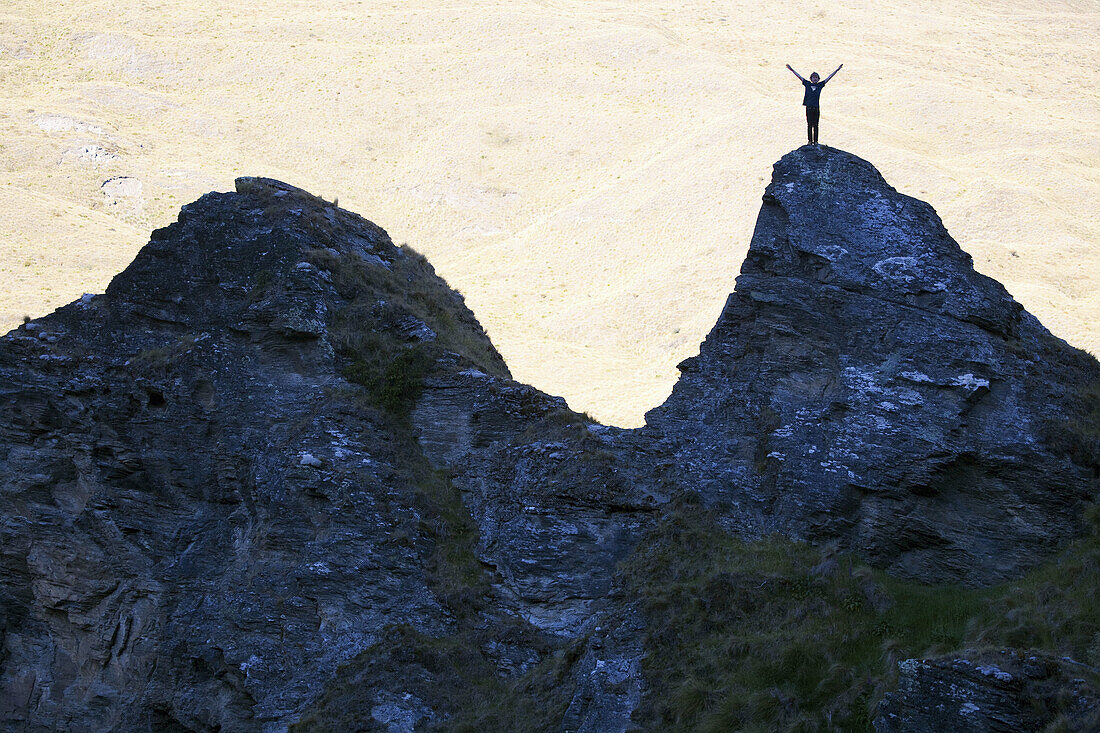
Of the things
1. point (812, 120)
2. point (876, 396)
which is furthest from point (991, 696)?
point (812, 120)

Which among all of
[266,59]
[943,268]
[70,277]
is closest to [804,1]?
[266,59]

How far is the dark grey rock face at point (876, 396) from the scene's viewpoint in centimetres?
1741

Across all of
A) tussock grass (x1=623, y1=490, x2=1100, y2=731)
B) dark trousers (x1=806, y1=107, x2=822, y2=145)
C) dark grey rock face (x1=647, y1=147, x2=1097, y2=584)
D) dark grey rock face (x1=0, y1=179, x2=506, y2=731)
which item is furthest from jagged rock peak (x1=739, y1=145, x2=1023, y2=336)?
dark grey rock face (x1=0, y1=179, x2=506, y2=731)

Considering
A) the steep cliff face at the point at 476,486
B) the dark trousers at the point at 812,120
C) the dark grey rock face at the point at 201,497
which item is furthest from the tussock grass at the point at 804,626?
the dark trousers at the point at 812,120

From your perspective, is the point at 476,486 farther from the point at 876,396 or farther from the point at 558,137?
the point at 558,137

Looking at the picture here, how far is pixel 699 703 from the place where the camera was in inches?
601

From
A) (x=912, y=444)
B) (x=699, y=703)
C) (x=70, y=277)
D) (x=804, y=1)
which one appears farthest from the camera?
(x=804, y=1)

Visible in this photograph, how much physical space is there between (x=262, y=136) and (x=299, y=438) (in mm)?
58965

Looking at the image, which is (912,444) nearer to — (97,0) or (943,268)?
(943,268)

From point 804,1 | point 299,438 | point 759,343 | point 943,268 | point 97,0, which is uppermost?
point 804,1

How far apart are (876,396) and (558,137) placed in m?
60.2

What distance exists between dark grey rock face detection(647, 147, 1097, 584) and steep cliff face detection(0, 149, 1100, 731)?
0.05 meters

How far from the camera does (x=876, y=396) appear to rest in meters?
18.5

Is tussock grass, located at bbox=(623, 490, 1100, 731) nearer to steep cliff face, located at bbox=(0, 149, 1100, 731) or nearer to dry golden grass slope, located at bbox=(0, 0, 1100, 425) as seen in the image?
steep cliff face, located at bbox=(0, 149, 1100, 731)
